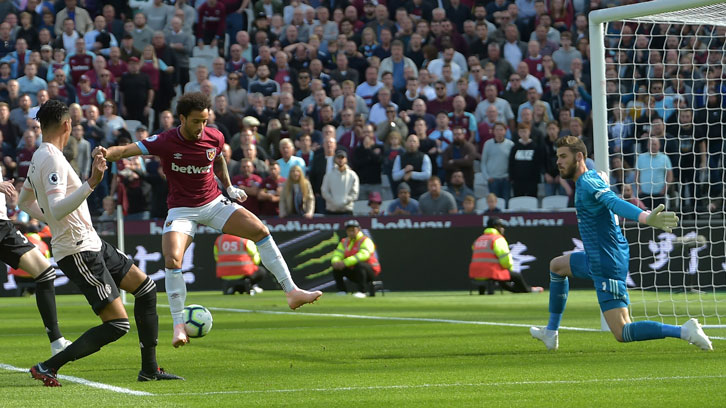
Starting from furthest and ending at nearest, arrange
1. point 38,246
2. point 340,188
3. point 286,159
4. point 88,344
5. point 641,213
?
1. point 286,159
2. point 340,188
3. point 38,246
4. point 641,213
5. point 88,344

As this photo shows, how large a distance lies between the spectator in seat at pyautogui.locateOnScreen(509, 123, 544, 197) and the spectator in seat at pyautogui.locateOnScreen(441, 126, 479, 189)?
80cm

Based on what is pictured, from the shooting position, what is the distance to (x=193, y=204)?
10078mm

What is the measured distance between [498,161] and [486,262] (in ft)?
10.3

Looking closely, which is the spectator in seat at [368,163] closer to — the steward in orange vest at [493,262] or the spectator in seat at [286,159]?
the spectator in seat at [286,159]

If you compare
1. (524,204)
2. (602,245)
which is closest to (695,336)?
(602,245)

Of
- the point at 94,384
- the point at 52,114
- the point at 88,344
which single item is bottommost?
the point at 94,384

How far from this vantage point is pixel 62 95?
2477 centimetres

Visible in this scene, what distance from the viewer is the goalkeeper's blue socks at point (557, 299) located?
1059cm

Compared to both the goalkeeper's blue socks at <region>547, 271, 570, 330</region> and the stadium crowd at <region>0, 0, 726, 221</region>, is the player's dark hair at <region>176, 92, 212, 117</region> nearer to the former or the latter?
the goalkeeper's blue socks at <region>547, 271, 570, 330</region>

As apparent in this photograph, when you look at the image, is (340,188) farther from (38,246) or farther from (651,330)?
(651,330)

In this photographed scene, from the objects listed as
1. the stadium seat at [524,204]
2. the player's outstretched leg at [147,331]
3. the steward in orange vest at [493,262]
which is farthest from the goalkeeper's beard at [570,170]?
the stadium seat at [524,204]

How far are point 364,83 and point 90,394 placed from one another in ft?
58.9

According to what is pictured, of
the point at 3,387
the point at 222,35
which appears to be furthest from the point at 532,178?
the point at 3,387

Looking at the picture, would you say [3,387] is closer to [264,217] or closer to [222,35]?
[264,217]
